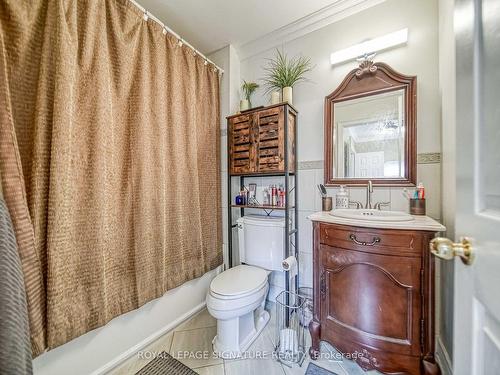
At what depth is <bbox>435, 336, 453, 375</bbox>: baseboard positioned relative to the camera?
1082mm

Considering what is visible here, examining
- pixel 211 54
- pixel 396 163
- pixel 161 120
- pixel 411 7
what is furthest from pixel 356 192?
pixel 211 54

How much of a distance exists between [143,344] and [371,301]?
1.39m

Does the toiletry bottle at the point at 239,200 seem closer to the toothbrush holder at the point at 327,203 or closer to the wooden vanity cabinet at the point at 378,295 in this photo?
the toothbrush holder at the point at 327,203

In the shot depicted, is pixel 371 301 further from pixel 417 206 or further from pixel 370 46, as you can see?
pixel 370 46

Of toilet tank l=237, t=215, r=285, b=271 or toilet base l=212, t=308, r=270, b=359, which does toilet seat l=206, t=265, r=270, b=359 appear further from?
toilet tank l=237, t=215, r=285, b=271

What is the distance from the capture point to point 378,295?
3.40ft

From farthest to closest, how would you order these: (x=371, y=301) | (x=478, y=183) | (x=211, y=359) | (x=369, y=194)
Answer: (x=369, y=194), (x=211, y=359), (x=371, y=301), (x=478, y=183)

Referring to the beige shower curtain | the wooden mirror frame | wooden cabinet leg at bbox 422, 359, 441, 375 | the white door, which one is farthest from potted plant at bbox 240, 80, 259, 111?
wooden cabinet leg at bbox 422, 359, 441, 375

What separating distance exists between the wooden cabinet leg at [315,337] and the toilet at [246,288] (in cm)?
36

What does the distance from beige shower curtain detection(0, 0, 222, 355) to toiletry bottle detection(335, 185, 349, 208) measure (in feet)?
3.73

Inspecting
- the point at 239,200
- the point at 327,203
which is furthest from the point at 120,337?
the point at 327,203

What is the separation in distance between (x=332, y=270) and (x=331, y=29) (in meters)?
1.76

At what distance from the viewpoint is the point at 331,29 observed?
5.33 feet

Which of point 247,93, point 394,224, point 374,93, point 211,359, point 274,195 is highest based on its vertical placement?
point 247,93
